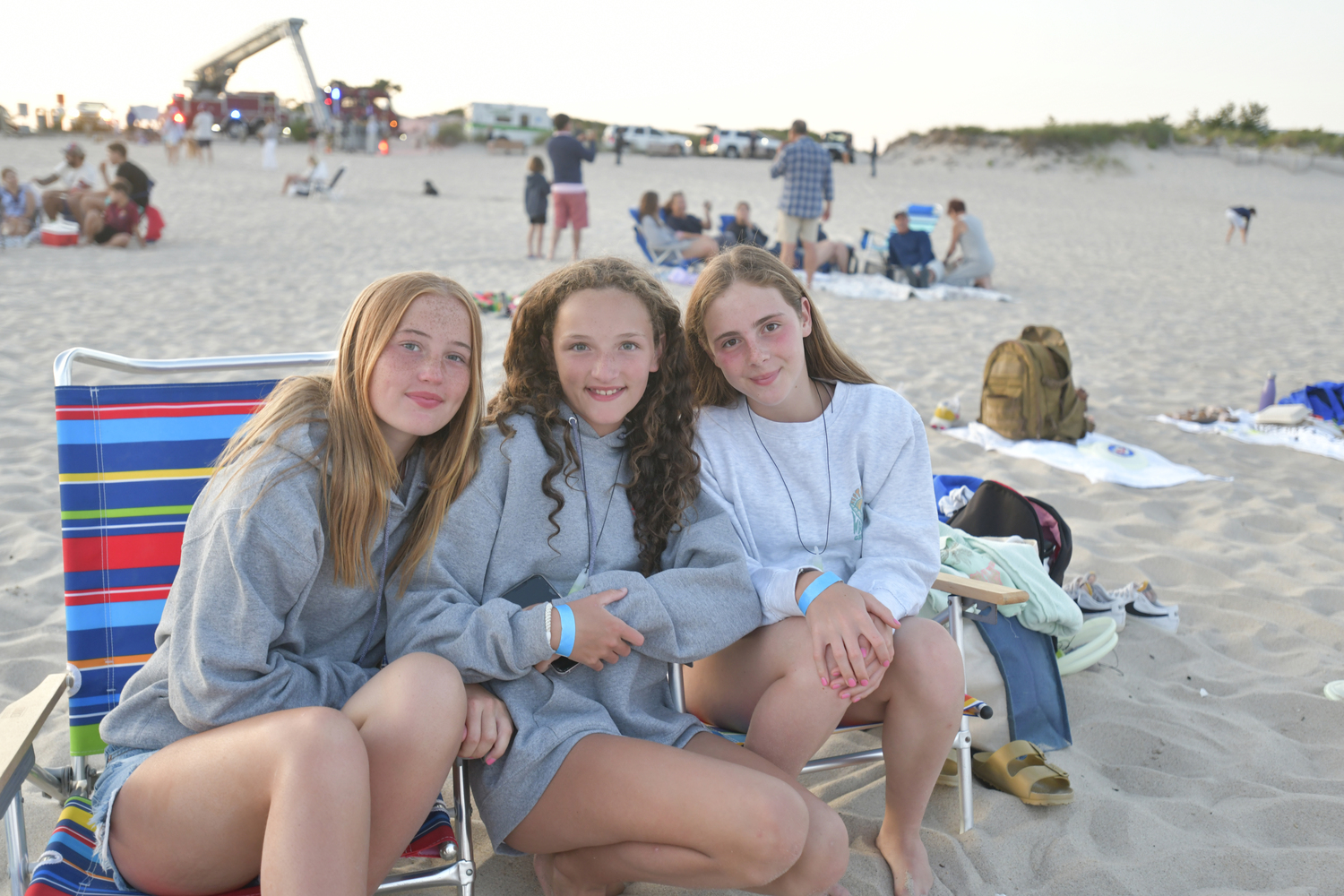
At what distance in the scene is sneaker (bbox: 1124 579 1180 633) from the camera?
319 centimetres

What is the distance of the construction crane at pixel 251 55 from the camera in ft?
124

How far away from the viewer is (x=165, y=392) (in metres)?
2.20

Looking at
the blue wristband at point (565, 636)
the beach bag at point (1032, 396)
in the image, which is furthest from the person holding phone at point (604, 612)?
the beach bag at point (1032, 396)

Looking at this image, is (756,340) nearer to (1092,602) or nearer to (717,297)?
(717,297)

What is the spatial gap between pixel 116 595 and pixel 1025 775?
214cm

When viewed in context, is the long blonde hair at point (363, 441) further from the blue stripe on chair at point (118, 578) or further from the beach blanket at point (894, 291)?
the beach blanket at point (894, 291)

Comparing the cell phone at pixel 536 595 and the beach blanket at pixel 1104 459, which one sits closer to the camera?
the cell phone at pixel 536 595

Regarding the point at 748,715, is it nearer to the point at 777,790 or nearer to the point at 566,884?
the point at 777,790

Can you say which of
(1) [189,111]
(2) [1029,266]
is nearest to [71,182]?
(2) [1029,266]

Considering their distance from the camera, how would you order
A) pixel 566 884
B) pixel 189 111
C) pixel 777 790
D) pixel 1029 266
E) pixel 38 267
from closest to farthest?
pixel 777 790, pixel 566 884, pixel 38 267, pixel 1029 266, pixel 189 111

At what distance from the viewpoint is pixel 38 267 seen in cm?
933

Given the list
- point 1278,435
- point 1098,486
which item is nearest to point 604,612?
point 1098,486

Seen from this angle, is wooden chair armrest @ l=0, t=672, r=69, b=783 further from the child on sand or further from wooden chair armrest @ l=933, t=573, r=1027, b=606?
the child on sand

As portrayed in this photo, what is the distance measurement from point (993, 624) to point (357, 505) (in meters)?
1.71
